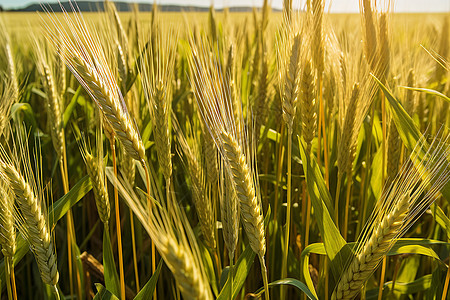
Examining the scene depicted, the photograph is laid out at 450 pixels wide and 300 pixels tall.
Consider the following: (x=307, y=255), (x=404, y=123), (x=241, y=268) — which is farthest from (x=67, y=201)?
(x=404, y=123)

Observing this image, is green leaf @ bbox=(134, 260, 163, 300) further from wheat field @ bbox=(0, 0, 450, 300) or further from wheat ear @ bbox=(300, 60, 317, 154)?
wheat ear @ bbox=(300, 60, 317, 154)

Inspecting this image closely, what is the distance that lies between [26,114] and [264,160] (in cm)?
106

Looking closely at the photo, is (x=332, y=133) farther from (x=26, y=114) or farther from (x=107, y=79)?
(x=26, y=114)

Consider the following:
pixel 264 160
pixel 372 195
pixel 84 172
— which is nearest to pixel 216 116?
pixel 372 195

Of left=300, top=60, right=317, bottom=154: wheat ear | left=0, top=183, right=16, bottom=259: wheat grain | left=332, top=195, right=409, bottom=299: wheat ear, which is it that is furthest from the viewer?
left=300, top=60, right=317, bottom=154: wheat ear

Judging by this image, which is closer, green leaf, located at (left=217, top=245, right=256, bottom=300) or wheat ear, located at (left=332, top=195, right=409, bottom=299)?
wheat ear, located at (left=332, top=195, right=409, bottom=299)

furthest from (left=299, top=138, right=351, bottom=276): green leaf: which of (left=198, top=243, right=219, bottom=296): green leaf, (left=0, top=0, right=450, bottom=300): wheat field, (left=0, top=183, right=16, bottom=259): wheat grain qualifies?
(left=0, top=183, right=16, bottom=259): wheat grain

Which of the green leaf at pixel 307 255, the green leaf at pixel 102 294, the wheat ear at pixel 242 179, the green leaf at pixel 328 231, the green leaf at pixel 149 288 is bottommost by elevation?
the green leaf at pixel 102 294

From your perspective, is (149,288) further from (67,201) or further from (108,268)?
(67,201)

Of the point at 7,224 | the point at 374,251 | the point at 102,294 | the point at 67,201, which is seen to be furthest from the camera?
the point at 67,201

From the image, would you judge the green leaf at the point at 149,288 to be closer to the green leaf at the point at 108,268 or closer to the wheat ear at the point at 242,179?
the green leaf at the point at 108,268

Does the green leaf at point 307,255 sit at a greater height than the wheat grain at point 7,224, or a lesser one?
lesser

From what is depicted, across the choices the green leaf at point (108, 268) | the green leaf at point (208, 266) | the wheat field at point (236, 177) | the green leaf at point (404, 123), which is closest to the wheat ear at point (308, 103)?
the wheat field at point (236, 177)

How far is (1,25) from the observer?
2625mm
